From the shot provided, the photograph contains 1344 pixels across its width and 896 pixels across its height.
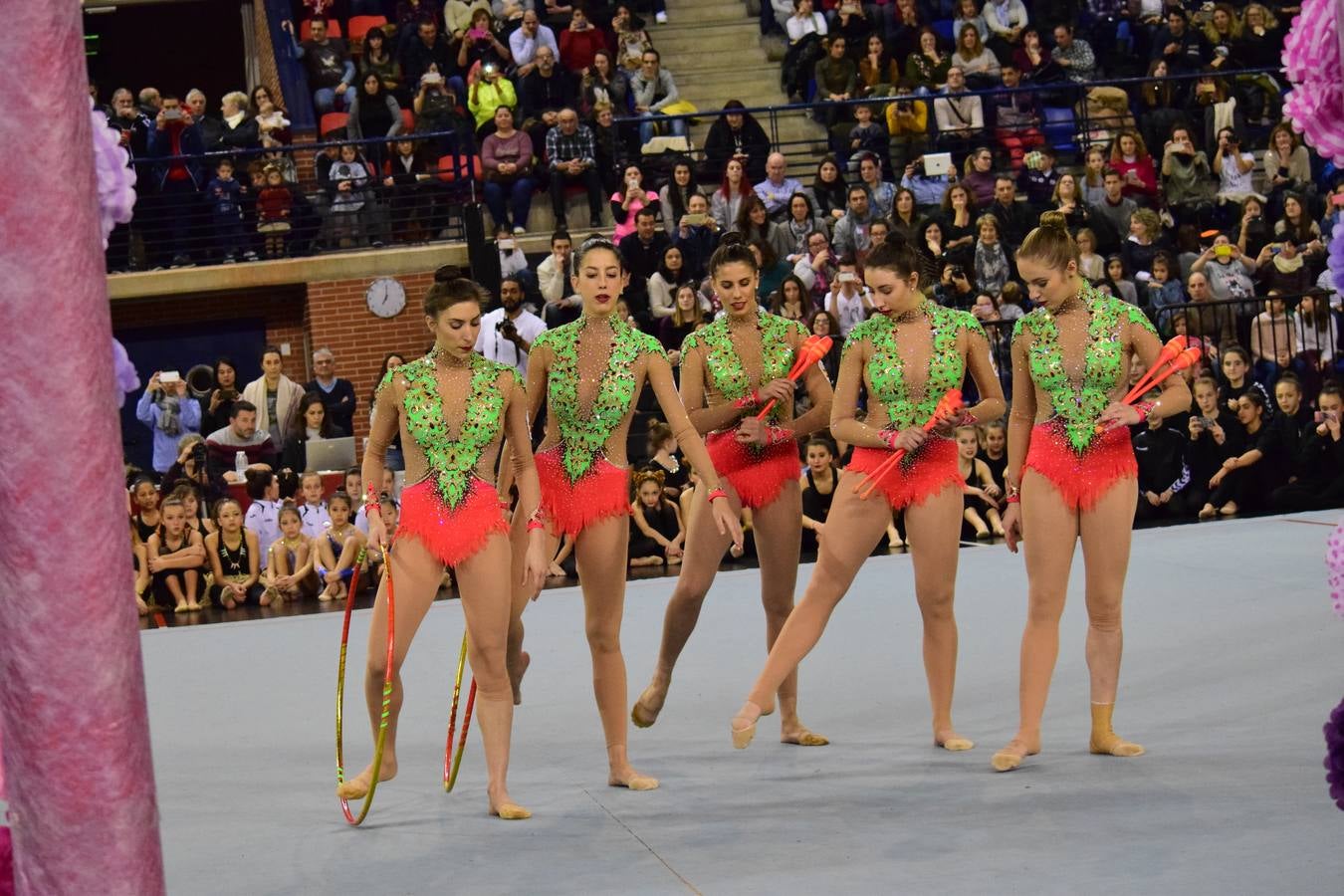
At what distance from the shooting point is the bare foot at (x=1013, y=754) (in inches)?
205

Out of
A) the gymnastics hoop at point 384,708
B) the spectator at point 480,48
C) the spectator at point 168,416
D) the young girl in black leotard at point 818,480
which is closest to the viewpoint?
the gymnastics hoop at point 384,708

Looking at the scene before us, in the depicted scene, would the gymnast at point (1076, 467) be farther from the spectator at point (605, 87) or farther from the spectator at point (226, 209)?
the spectator at point (226, 209)

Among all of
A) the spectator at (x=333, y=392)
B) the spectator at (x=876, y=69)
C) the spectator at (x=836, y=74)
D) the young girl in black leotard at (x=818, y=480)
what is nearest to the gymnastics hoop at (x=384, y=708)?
the young girl in black leotard at (x=818, y=480)

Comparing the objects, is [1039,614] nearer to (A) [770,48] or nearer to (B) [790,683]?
(B) [790,683]

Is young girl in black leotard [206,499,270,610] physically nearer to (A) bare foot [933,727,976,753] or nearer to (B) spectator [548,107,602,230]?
(B) spectator [548,107,602,230]

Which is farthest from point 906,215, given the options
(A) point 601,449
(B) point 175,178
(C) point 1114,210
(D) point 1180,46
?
(A) point 601,449

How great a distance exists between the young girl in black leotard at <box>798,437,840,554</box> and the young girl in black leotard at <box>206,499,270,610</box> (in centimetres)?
325

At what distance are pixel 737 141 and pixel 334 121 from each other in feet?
11.2

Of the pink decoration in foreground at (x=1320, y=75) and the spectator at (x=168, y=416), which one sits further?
the spectator at (x=168, y=416)

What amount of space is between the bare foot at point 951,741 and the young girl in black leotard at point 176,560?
5726 mm

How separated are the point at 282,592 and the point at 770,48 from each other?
8.32 meters

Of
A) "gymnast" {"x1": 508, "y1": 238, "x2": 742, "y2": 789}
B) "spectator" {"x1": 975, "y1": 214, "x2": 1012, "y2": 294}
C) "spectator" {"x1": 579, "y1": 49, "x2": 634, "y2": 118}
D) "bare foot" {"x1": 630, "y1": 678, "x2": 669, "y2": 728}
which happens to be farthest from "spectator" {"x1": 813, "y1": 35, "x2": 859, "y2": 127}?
"gymnast" {"x1": 508, "y1": 238, "x2": 742, "y2": 789}

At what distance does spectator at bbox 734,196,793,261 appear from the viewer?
41.7 feet

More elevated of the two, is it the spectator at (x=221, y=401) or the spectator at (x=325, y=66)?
the spectator at (x=325, y=66)
